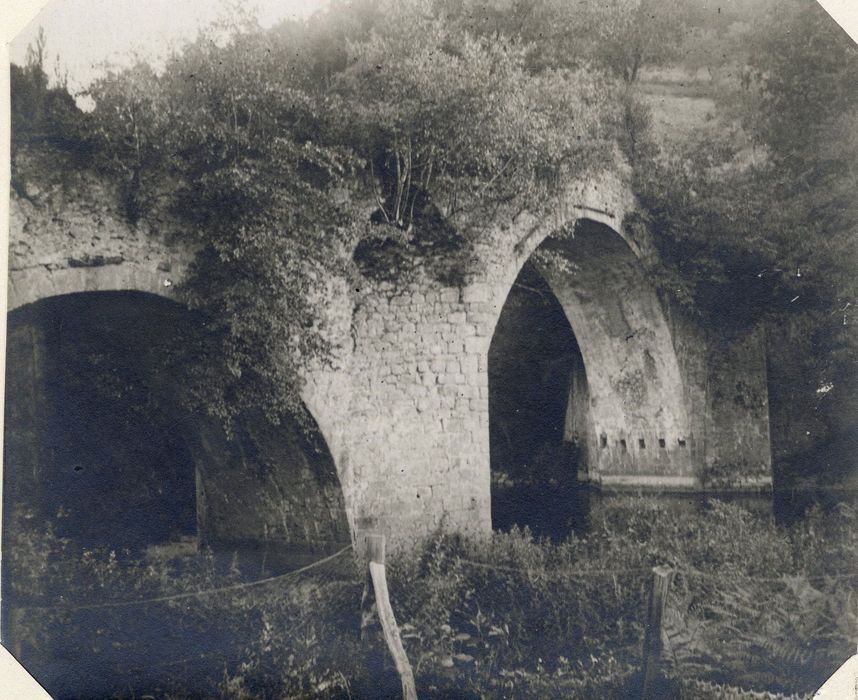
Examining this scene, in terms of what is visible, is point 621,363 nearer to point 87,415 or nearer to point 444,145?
point 444,145

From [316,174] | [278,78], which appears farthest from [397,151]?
[278,78]

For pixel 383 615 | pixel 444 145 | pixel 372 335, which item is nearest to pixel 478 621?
pixel 383 615

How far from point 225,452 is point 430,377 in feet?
6.03

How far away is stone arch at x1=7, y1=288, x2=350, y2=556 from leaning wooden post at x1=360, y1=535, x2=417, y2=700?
0.44 m

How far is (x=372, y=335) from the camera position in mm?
6586

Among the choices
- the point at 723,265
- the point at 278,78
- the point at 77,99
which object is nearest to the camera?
the point at 77,99

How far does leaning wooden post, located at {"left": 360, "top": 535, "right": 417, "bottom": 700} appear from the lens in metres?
5.68

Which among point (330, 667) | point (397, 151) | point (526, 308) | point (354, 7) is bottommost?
point (330, 667)

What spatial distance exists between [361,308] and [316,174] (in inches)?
44.2

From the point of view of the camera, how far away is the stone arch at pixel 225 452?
5676 millimetres

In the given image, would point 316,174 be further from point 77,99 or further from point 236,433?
point 236,433

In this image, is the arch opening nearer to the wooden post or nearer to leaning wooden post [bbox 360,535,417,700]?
the wooden post

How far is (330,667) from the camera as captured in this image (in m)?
5.70

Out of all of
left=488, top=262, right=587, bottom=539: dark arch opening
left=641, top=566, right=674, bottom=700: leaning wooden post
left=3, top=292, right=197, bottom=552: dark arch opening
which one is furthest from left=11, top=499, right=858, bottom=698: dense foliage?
left=488, top=262, right=587, bottom=539: dark arch opening
